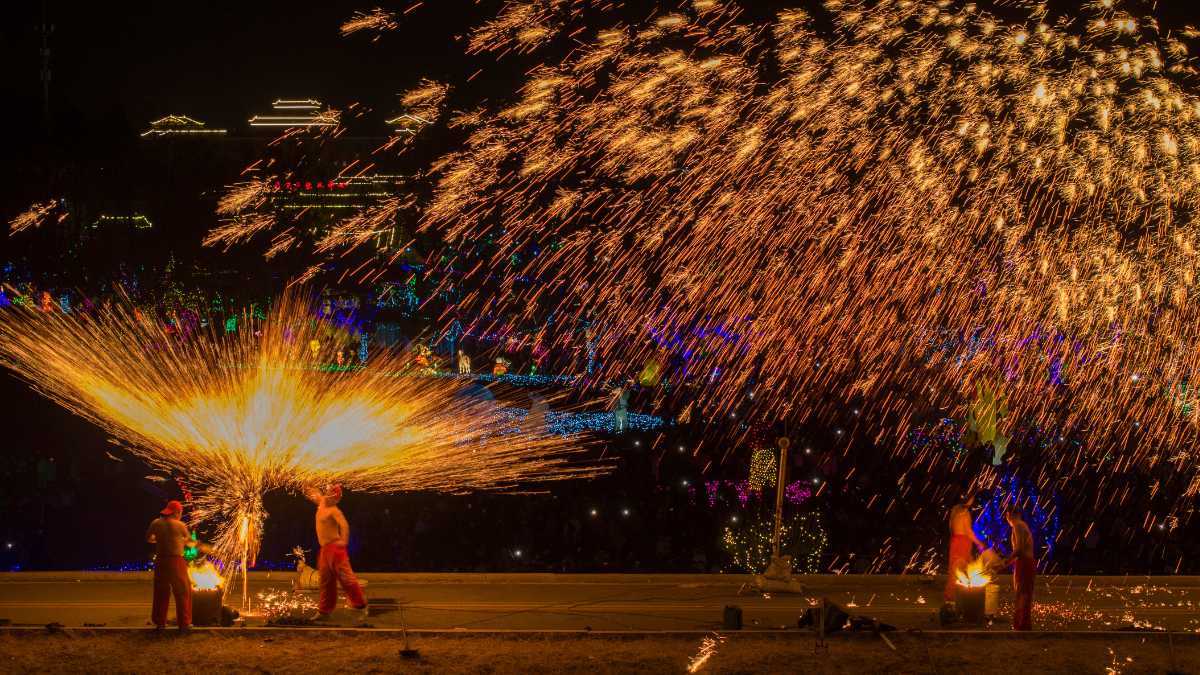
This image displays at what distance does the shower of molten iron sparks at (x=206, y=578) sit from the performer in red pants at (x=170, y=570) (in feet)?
0.30

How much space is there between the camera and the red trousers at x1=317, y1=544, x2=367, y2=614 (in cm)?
1251

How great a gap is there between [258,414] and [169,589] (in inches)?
150

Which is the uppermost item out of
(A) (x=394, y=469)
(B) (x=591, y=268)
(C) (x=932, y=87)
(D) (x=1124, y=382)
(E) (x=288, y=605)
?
(C) (x=932, y=87)

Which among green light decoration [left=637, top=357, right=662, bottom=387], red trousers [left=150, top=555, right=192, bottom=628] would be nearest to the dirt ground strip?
red trousers [left=150, top=555, right=192, bottom=628]

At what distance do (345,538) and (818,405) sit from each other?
353 inches

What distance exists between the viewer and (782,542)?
16.4 meters

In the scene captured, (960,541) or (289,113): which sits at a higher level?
(289,113)

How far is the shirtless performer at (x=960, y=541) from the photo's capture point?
13.6 meters

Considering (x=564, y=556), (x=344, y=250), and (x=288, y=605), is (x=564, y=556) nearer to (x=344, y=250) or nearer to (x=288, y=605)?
(x=288, y=605)

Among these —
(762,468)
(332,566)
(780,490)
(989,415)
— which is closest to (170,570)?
(332,566)

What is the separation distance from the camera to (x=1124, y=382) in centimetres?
2117

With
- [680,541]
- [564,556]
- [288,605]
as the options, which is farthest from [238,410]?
[680,541]

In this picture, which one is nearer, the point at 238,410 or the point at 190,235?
the point at 238,410

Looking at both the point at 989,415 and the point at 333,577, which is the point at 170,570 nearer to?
the point at 333,577
